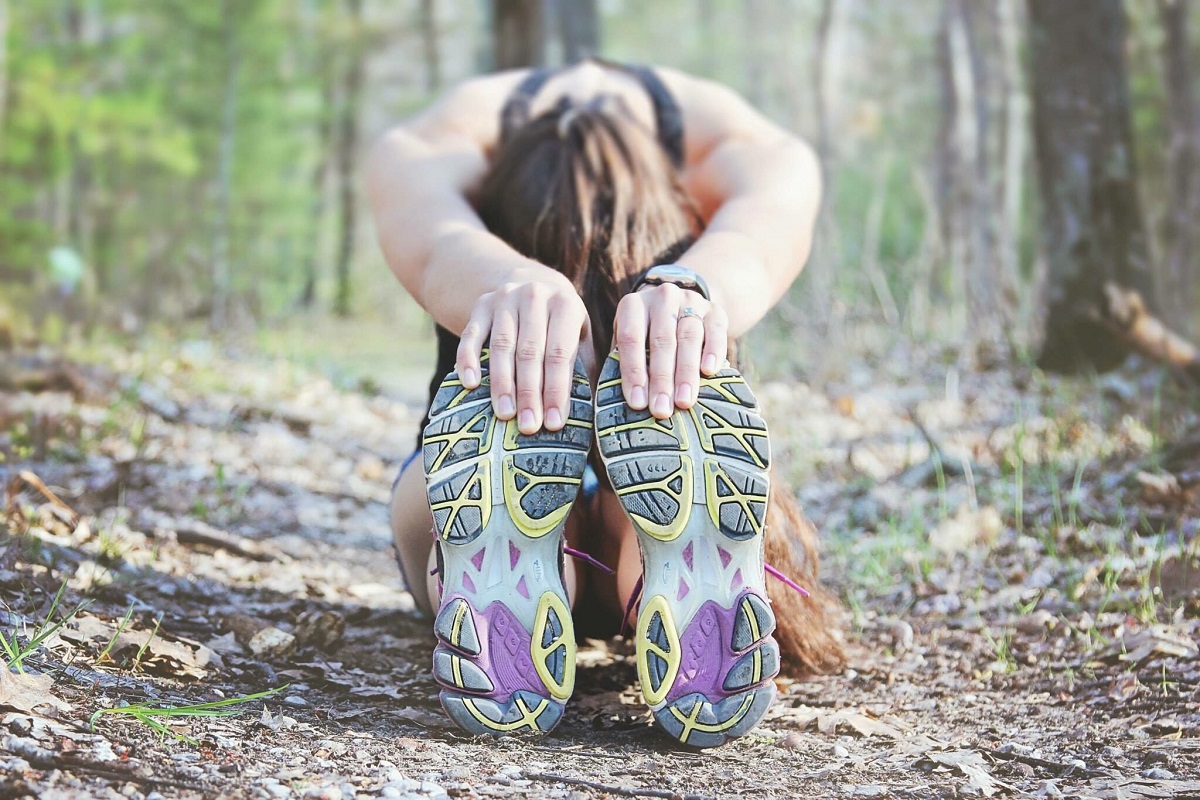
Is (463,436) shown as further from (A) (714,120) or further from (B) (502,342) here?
(A) (714,120)

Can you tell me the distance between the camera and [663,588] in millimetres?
1474

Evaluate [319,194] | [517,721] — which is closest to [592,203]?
[517,721]

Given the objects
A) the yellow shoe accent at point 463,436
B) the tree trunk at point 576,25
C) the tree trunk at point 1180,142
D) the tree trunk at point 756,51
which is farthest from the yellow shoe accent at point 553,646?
the tree trunk at point 756,51

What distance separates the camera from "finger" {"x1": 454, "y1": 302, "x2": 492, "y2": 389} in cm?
154

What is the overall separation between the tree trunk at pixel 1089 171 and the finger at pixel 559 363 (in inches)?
141

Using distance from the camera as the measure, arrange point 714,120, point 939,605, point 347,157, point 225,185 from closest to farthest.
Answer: point 939,605
point 714,120
point 225,185
point 347,157

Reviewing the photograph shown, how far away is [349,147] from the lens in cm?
1614

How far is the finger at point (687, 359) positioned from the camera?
1.49 meters

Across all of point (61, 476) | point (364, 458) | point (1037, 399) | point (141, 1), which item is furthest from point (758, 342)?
point (141, 1)

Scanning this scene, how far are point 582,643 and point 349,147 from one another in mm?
15417

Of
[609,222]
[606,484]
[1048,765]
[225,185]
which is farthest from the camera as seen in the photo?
[225,185]

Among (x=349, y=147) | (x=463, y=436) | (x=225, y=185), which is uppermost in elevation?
(x=349, y=147)

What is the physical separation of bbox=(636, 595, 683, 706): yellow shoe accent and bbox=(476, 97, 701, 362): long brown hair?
54 centimetres

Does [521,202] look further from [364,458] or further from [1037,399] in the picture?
[1037,399]
